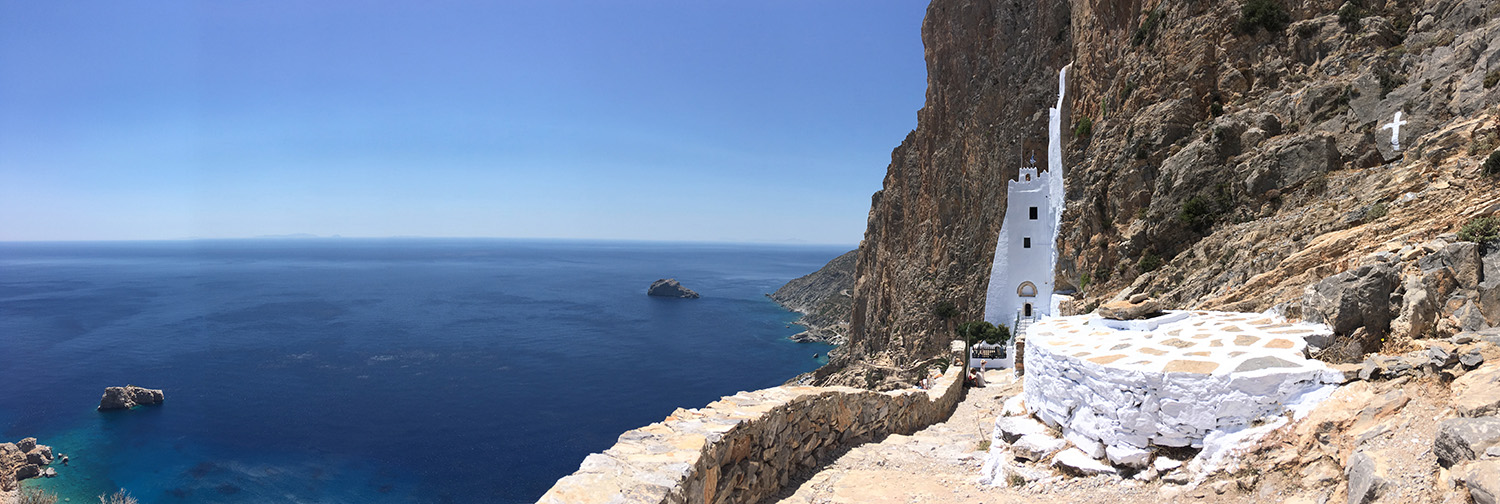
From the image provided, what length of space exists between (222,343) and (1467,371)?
78317 millimetres

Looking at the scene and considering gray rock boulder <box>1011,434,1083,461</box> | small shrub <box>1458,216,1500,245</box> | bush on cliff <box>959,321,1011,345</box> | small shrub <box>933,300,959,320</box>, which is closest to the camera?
small shrub <box>1458,216,1500,245</box>

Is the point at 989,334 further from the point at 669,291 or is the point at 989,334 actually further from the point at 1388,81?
the point at 669,291

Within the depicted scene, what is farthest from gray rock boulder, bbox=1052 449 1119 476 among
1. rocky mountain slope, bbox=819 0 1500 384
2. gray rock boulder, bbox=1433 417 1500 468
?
rocky mountain slope, bbox=819 0 1500 384

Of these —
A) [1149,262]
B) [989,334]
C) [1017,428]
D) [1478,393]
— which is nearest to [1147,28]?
[1149,262]

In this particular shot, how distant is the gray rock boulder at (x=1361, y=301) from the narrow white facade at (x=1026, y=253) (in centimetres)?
1810

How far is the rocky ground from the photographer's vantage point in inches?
169

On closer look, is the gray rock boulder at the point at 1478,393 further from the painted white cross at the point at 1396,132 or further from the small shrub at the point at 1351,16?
the small shrub at the point at 1351,16

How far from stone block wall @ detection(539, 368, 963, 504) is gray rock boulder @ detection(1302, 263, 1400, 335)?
5.35 meters

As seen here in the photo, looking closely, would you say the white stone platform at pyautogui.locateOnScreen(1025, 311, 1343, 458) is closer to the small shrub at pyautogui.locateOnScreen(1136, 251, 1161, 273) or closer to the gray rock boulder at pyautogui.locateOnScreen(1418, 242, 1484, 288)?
the gray rock boulder at pyautogui.locateOnScreen(1418, 242, 1484, 288)

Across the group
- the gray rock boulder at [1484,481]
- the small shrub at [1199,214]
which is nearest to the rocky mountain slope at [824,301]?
the small shrub at [1199,214]

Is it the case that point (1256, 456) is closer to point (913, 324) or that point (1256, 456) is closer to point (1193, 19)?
point (1193, 19)

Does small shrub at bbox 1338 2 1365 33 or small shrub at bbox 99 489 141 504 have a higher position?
small shrub at bbox 1338 2 1365 33

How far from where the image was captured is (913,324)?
128 feet

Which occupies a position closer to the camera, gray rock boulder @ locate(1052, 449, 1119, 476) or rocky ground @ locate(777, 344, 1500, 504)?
rocky ground @ locate(777, 344, 1500, 504)
